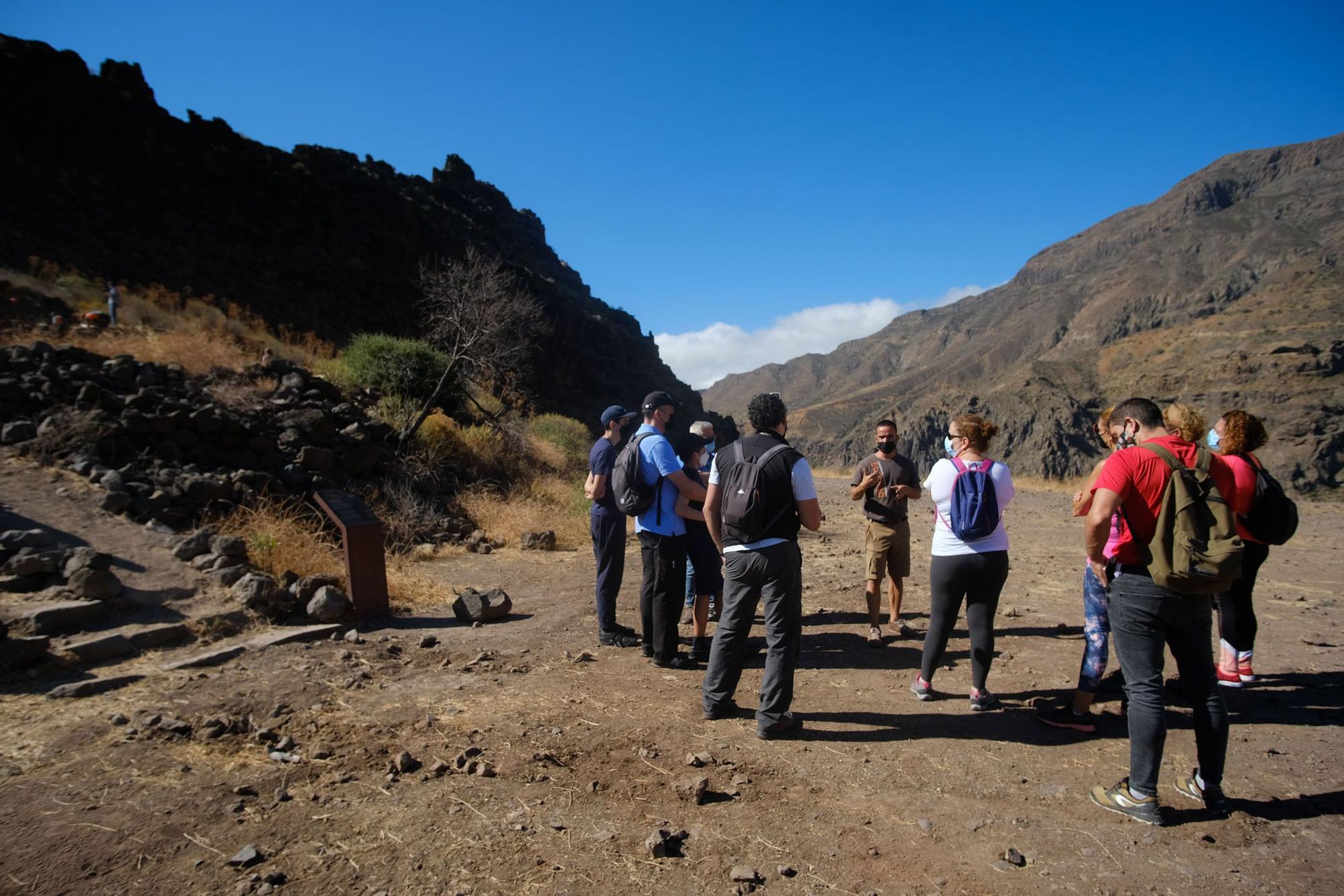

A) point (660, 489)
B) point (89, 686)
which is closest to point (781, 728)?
point (660, 489)

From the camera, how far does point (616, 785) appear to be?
3326 millimetres

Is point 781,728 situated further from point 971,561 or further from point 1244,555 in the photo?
point 1244,555

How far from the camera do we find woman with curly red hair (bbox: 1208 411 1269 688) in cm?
413

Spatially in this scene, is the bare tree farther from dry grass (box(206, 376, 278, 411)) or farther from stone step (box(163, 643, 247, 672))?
stone step (box(163, 643, 247, 672))

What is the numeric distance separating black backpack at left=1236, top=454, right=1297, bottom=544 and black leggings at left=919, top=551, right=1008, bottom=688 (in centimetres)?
151

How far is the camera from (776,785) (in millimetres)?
3342

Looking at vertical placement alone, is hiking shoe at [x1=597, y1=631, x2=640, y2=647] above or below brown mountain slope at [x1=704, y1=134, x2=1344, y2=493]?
below

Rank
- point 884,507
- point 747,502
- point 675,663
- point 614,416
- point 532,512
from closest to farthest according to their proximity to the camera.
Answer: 1. point 747,502
2. point 675,663
3. point 884,507
4. point 614,416
5. point 532,512

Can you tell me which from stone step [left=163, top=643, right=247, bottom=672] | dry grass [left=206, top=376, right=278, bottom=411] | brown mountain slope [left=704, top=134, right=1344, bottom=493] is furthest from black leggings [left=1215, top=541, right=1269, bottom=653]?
brown mountain slope [left=704, top=134, right=1344, bottom=493]

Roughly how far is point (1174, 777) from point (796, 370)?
426 ft

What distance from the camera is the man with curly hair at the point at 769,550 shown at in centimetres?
374

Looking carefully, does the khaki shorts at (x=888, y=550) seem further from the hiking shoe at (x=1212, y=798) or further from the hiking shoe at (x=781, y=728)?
the hiking shoe at (x=1212, y=798)

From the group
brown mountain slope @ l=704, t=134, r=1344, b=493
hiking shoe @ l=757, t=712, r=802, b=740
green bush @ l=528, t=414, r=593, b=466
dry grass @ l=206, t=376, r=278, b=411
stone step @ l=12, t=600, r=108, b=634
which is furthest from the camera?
brown mountain slope @ l=704, t=134, r=1344, b=493

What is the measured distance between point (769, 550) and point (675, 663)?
1775 millimetres
